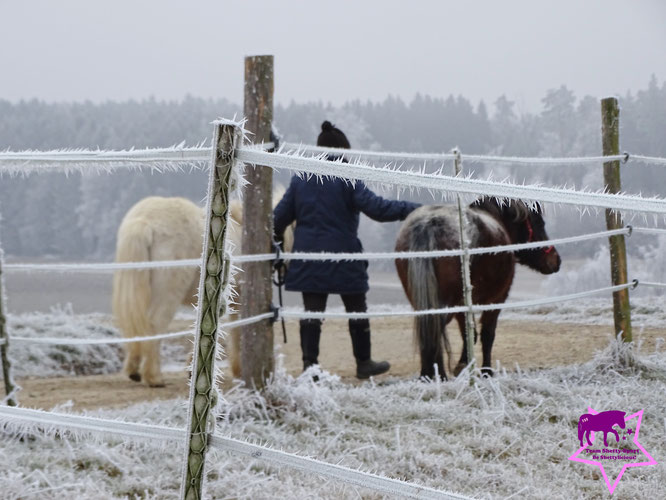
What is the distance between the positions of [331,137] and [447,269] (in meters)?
0.97

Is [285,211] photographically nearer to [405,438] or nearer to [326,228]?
[326,228]

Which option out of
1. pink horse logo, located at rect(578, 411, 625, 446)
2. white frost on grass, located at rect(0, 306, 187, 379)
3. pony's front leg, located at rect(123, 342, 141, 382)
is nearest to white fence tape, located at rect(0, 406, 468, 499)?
pink horse logo, located at rect(578, 411, 625, 446)

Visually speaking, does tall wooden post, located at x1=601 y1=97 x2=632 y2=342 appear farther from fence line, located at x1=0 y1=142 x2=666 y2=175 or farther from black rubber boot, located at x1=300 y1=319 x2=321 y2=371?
fence line, located at x1=0 y1=142 x2=666 y2=175

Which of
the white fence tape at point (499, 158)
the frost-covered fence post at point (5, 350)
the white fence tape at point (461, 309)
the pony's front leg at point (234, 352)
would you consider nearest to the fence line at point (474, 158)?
the white fence tape at point (499, 158)

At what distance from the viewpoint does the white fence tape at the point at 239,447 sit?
1.09 metres

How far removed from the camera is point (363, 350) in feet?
13.6

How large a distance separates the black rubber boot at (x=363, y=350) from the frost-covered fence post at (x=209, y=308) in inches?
115

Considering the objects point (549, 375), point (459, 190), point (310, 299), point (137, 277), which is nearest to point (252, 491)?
point (459, 190)

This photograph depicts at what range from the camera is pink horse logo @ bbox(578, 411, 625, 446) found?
1.95m

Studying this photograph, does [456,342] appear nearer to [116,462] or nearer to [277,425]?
[277,425]

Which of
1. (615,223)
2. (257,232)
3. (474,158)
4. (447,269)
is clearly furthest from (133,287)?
(615,223)

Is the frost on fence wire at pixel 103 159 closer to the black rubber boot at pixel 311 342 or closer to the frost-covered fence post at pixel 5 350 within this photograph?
the frost-covered fence post at pixel 5 350

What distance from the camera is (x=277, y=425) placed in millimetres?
2543

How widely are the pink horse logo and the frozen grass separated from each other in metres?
0.10
